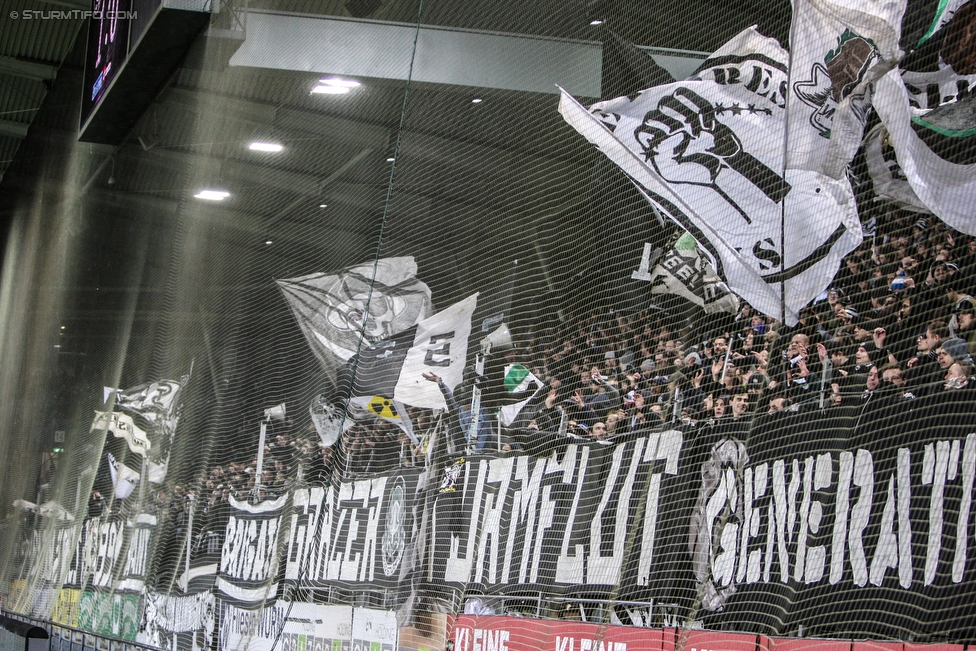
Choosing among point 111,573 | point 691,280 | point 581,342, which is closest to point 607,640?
point 581,342

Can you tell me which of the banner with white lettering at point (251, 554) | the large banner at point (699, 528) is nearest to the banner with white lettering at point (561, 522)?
the large banner at point (699, 528)

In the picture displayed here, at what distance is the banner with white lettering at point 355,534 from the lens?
2.96m

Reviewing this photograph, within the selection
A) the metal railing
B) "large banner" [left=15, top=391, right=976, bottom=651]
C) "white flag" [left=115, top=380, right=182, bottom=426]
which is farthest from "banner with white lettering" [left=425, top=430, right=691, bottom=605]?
"white flag" [left=115, top=380, right=182, bottom=426]

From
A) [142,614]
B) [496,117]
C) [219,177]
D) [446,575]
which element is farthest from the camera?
[219,177]

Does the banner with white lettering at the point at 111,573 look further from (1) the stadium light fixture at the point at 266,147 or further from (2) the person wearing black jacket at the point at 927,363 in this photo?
(2) the person wearing black jacket at the point at 927,363

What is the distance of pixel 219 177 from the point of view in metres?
5.07

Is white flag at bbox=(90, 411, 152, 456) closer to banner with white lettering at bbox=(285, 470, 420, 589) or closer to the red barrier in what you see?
banner with white lettering at bbox=(285, 470, 420, 589)

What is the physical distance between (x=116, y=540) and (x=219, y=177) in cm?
215

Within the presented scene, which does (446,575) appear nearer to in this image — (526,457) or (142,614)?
(526,457)

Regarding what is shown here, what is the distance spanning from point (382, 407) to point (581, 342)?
882mm

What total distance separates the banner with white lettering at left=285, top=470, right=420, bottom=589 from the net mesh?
0.01m

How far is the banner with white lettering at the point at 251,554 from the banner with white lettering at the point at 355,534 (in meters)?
0.17

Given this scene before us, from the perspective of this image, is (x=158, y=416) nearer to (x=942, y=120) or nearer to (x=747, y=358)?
(x=747, y=358)

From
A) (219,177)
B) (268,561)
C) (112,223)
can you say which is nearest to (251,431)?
(268,561)
